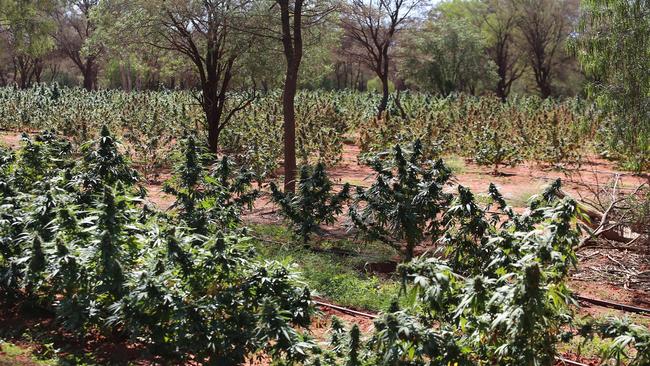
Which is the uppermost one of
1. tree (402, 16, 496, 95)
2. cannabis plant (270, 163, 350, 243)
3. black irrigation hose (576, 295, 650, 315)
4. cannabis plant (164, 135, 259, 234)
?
tree (402, 16, 496, 95)

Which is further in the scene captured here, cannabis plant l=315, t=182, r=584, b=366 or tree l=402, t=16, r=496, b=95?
tree l=402, t=16, r=496, b=95

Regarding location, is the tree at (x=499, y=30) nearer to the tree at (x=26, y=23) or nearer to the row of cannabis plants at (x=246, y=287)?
the tree at (x=26, y=23)

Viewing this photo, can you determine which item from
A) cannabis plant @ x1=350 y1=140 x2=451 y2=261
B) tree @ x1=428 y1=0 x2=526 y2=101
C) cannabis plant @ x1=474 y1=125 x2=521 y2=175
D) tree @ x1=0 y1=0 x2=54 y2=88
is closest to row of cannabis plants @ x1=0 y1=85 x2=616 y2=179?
cannabis plant @ x1=474 y1=125 x2=521 y2=175

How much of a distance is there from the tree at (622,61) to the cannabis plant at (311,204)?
462 cm

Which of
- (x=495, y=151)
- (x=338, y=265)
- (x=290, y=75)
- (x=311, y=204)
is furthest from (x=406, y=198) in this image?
(x=495, y=151)

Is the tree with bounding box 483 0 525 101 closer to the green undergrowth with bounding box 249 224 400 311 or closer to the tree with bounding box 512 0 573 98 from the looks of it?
the tree with bounding box 512 0 573 98

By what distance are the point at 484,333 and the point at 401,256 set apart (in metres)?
5.65

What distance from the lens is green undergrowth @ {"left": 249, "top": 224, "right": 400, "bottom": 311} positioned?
327 inches

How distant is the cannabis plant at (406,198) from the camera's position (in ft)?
29.9

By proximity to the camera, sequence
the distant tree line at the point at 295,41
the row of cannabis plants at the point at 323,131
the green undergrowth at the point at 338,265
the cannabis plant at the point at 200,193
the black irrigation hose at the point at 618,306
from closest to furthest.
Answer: the cannabis plant at the point at 200,193, the black irrigation hose at the point at 618,306, the green undergrowth at the point at 338,265, the distant tree line at the point at 295,41, the row of cannabis plants at the point at 323,131

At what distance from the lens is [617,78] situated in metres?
Result: 10.8

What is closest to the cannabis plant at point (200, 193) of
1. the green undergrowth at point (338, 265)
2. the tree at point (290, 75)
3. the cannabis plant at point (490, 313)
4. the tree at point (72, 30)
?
the green undergrowth at point (338, 265)

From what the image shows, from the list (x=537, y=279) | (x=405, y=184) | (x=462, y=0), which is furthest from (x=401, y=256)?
(x=462, y=0)

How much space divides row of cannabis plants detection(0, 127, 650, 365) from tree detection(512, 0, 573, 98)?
43.7m
